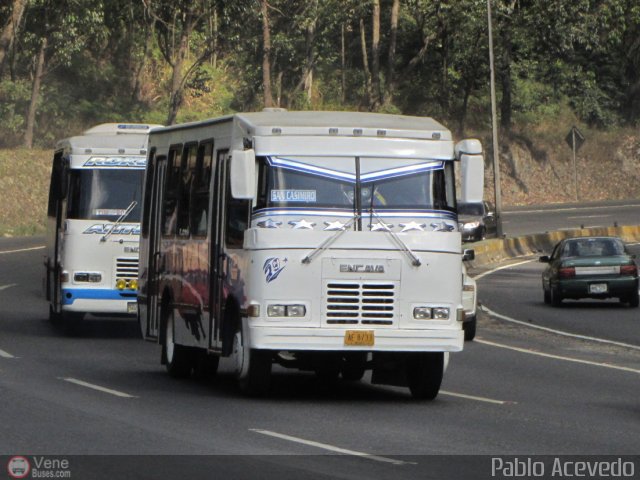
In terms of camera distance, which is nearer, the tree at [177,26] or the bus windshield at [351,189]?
the bus windshield at [351,189]

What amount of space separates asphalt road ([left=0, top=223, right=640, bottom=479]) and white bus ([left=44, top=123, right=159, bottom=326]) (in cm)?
80

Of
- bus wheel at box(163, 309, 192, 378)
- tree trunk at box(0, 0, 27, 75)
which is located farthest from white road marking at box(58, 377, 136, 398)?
tree trunk at box(0, 0, 27, 75)

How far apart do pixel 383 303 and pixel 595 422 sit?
2432mm

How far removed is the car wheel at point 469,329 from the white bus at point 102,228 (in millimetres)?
5206

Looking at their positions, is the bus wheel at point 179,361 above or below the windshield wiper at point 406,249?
below

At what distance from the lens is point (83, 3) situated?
61.6 m

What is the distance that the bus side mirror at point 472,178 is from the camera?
15.6 m

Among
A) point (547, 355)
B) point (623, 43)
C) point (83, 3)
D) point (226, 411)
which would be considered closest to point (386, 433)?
point (226, 411)

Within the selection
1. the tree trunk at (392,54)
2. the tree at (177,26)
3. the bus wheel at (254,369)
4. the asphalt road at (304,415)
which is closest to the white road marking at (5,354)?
the asphalt road at (304,415)

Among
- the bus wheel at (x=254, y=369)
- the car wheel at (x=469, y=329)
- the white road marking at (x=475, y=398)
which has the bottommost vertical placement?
the white road marking at (x=475, y=398)

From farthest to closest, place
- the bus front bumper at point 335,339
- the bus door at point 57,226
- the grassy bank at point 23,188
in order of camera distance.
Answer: the grassy bank at point 23,188 < the bus door at point 57,226 < the bus front bumper at point 335,339

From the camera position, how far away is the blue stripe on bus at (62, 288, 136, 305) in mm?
24609

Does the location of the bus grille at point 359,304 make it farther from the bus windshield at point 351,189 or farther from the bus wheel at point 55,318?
the bus wheel at point 55,318

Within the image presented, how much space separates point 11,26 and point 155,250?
3945 centimetres
